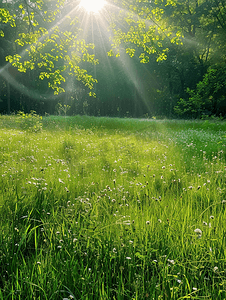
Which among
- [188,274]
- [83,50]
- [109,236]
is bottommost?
[188,274]

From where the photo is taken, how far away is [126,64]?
41188mm

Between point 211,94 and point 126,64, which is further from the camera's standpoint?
point 126,64

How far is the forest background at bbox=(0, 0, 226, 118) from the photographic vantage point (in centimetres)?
1052

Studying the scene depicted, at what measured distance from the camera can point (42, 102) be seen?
41.3m

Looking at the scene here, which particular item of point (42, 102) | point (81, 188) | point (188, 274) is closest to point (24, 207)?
point (81, 188)

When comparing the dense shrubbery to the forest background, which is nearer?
the forest background

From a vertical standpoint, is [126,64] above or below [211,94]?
above

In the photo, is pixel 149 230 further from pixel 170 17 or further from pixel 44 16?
pixel 170 17

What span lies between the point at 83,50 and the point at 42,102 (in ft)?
109

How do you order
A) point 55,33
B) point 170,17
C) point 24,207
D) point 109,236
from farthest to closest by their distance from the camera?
point 170,17 < point 55,33 < point 24,207 < point 109,236

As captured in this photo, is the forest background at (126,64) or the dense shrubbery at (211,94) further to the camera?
the dense shrubbery at (211,94)

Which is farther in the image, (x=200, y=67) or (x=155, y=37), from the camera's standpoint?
(x=200, y=67)

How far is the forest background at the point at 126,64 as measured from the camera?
1052 cm

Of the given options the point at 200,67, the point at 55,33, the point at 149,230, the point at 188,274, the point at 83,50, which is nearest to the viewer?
the point at 188,274
